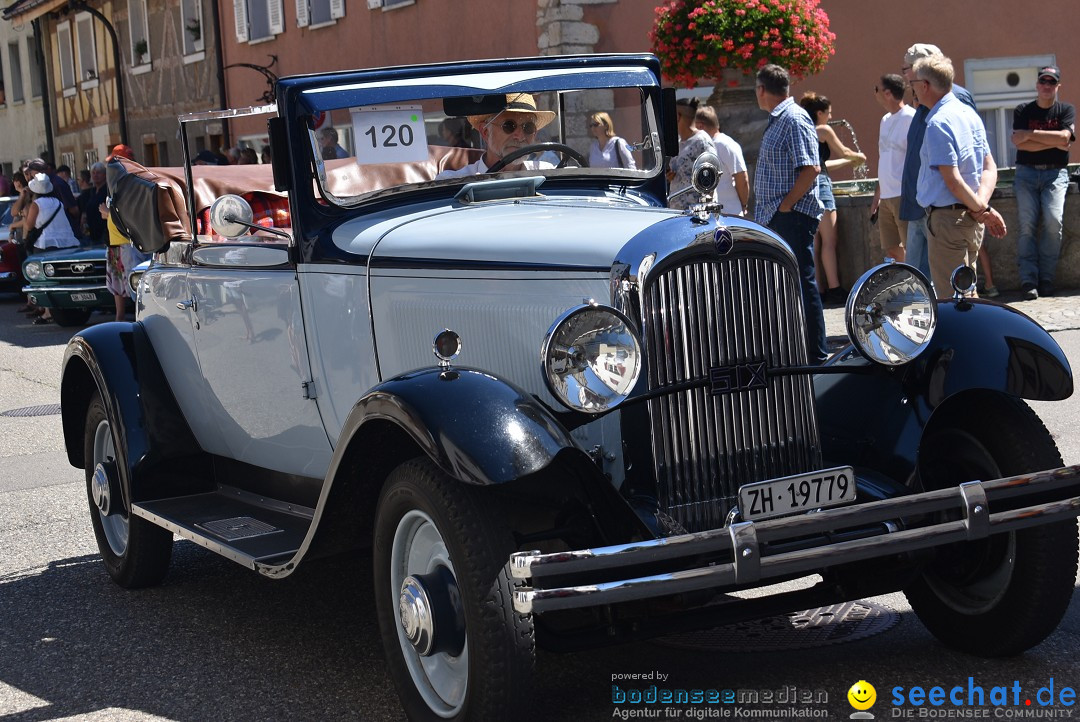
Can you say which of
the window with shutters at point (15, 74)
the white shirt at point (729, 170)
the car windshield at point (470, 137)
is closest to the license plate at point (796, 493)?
the car windshield at point (470, 137)

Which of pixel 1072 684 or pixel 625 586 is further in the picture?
pixel 1072 684

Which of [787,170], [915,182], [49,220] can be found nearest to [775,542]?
[787,170]

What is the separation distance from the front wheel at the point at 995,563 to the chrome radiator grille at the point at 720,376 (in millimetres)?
556

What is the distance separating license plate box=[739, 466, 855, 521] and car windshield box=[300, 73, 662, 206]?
1.66 meters

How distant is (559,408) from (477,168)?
130cm

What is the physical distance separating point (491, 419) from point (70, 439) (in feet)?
10.1

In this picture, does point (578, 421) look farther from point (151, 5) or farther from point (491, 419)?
point (151, 5)

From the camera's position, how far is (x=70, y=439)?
19.4ft

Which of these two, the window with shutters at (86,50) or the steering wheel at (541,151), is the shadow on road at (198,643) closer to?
the steering wheel at (541,151)

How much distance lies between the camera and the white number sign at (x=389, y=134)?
Answer: 15.5ft

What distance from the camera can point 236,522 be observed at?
4.84 m

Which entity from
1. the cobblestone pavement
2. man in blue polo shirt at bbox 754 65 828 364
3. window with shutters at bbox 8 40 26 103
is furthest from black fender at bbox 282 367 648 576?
window with shutters at bbox 8 40 26 103

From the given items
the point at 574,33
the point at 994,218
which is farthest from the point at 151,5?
the point at 994,218

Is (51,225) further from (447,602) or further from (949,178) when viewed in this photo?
(447,602)
